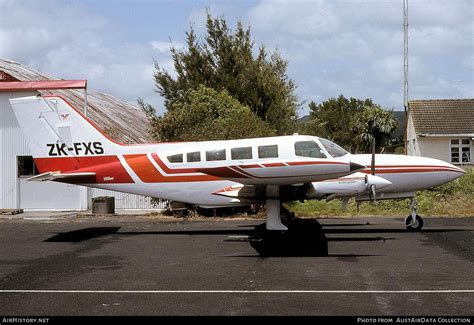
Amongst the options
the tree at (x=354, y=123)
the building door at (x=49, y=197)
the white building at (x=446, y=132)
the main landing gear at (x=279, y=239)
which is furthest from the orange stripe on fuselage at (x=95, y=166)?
the white building at (x=446, y=132)

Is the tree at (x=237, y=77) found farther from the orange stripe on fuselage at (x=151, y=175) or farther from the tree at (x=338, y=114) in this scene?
the tree at (x=338, y=114)

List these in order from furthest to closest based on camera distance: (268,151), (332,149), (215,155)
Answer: (215,155) → (332,149) → (268,151)

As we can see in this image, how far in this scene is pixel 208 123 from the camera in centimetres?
2491

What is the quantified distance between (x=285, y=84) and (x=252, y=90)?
12.4ft

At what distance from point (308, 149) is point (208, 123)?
1058 centimetres

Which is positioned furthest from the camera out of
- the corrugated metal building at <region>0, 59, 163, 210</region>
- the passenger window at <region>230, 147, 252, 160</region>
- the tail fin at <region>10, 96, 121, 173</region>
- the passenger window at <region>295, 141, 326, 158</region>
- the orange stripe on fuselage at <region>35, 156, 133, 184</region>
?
the corrugated metal building at <region>0, 59, 163, 210</region>

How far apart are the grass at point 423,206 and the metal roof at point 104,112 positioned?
982cm

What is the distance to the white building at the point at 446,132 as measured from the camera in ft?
133

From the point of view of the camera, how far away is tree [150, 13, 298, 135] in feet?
115

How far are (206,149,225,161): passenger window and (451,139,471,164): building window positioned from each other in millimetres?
29011

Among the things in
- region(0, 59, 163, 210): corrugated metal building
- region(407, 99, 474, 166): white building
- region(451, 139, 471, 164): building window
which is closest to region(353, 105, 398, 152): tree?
region(407, 99, 474, 166): white building

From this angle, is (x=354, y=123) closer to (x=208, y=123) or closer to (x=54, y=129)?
(x=208, y=123)

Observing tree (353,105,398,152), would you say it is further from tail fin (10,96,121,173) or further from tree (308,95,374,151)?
tail fin (10,96,121,173)

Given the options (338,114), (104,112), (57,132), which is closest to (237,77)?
(104,112)
